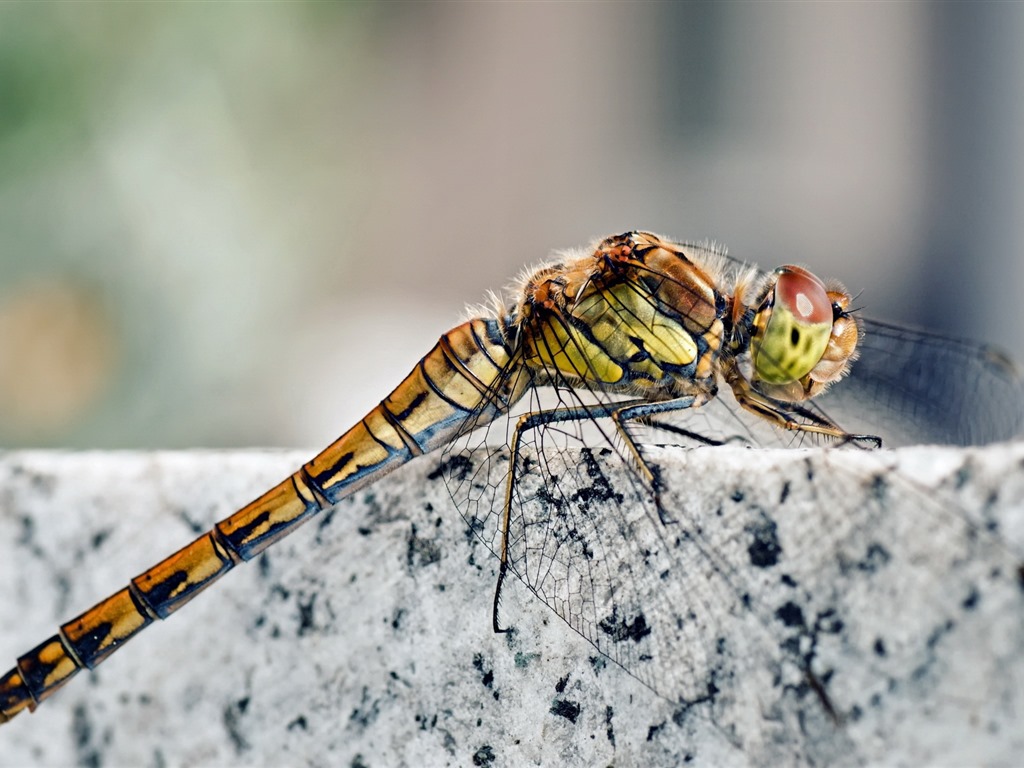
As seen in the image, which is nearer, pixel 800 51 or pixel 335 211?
pixel 335 211

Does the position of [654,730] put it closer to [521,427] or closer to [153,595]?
[521,427]

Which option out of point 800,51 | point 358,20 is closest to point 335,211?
point 358,20

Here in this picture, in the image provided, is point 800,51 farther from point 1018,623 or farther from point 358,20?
point 1018,623

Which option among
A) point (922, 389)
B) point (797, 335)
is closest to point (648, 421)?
point (797, 335)

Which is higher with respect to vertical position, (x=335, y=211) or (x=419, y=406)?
(x=335, y=211)

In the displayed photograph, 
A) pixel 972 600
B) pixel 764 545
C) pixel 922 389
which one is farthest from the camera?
pixel 922 389

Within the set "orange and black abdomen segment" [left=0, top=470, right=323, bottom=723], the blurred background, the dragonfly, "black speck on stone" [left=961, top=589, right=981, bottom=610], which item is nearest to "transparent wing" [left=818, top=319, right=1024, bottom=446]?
the dragonfly

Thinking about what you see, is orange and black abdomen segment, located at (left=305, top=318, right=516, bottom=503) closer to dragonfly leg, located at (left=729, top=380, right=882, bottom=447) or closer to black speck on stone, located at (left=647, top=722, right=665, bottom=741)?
dragonfly leg, located at (left=729, top=380, right=882, bottom=447)
